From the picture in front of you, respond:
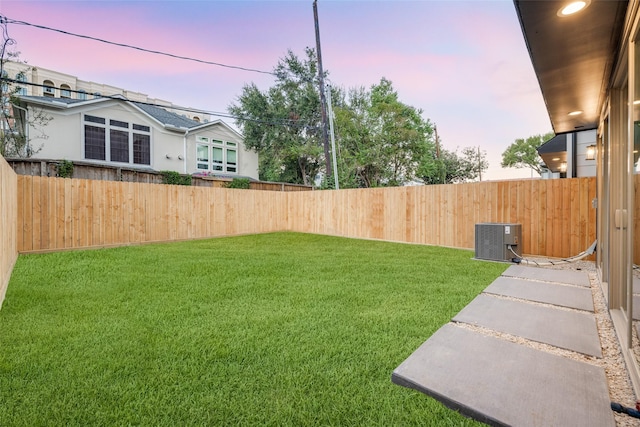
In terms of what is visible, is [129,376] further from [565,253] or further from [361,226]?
[361,226]

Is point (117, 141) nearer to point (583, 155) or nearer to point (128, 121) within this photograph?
point (128, 121)

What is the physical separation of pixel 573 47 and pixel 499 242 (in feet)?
11.0

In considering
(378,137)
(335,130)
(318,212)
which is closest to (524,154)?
(378,137)

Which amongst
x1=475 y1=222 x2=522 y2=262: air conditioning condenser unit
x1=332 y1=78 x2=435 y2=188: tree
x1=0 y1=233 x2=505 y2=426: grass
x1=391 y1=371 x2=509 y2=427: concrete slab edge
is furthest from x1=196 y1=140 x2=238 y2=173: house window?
x1=391 y1=371 x2=509 y2=427: concrete slab edge

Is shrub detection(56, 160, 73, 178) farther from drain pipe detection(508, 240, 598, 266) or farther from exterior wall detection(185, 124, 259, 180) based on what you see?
drain pipe detection(508, 240, 598, 266)

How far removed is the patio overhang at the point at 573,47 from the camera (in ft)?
6.27

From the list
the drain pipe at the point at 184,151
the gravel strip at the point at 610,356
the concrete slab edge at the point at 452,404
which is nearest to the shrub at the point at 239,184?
the drain pipe at the point at 184,151

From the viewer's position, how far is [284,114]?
57.1 feet

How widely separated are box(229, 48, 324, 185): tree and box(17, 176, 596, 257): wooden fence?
825 centimetres

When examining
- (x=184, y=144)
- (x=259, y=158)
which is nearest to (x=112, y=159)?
(x=184, y=144)

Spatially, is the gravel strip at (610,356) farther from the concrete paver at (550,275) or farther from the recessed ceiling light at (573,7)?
the recessed ceiling light at (573,7)

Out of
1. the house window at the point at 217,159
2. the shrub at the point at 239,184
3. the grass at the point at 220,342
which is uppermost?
the house window at the point at 217,159

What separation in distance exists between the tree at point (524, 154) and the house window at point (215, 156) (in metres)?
25.2

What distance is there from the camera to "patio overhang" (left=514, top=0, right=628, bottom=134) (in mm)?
1912
